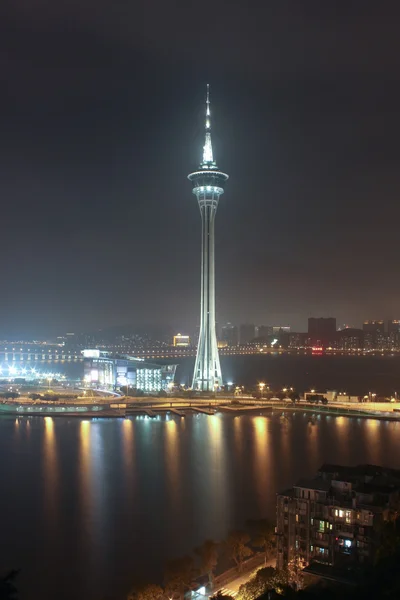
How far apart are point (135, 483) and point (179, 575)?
4.04 m

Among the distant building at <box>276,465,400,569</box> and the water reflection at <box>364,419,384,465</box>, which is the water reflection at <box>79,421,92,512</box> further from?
the water reflection at <box>364,419,384,465</box>

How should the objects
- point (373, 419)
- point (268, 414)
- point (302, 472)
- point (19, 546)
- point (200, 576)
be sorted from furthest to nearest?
1. point (268, 414)
2. point (373, 419)
3. point (302, 472)
4. point (19, 546)
5. point (200, 576)

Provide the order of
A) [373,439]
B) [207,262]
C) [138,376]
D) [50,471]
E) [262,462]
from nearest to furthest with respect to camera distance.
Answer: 1. [50,471]
2. [262,462]
3. [373,439]
4. [207,262]
5. [138,376]

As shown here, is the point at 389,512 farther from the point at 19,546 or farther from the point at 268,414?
the point at 268,414

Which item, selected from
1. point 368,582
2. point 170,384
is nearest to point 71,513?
point 368,582

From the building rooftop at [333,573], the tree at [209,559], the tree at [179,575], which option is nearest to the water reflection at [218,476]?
the tree at [209,559]

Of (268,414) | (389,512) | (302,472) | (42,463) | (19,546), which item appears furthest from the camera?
(268,414)

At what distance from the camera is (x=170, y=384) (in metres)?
21.8

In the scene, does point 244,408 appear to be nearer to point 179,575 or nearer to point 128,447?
point 128,447

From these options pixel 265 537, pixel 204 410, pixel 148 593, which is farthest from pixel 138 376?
pixel 148 593

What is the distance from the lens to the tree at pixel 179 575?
5.11 metres

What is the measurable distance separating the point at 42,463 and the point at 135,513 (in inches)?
132

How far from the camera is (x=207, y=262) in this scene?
1956 cm

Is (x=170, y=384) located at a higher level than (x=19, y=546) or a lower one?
higher
